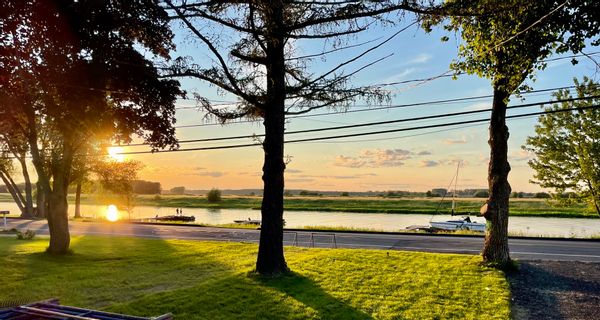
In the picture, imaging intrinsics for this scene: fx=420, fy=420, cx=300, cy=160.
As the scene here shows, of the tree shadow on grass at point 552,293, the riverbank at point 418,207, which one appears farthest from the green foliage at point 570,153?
the tree shadow on grass at point 552,293

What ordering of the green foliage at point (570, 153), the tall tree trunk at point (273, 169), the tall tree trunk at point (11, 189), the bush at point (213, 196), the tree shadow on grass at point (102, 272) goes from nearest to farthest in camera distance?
the tree shadow on grass at point (102, 272), the tall tree trunk at point (273, 169), the green foliage at point (570, 153), the tall tree trunk at point (11, 189), the bush at point (213, 196)

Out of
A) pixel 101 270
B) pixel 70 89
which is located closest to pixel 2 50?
pixel 70 89

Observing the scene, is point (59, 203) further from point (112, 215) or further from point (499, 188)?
point (112, 215)

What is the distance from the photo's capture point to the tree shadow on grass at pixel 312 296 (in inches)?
285

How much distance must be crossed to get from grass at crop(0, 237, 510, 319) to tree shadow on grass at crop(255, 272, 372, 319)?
0.06ft

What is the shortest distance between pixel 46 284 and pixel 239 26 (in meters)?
7.47

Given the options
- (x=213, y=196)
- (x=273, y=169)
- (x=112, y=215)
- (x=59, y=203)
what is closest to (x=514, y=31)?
(x=273, y=169)

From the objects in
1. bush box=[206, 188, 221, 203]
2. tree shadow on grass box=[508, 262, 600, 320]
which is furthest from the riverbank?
tree shadow on grass box=[508, 262, 600, 320]

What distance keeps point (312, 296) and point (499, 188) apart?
5.89 m

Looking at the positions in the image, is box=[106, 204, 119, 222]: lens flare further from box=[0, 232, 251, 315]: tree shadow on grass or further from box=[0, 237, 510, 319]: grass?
box=[0, 237, 510, 319]: grass

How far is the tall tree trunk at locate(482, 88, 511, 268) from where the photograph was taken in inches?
427

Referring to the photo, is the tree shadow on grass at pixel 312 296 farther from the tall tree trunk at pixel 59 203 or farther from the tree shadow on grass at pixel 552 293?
the tall tree trunk at pixel 59 203

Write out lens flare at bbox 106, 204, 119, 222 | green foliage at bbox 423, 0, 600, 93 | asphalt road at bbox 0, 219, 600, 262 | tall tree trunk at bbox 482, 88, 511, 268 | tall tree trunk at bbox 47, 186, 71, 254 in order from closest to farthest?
green foliage at bbox 423, 0, 600, 93 < tall tree trunk at bbox 482, 88, 511, 268 < tall tree trunk at bbox 47, 186, 71, 254 < asphalt road at bbox 0, 219, 600, 262 < lens flare at bbox 106, 204, 119, 222

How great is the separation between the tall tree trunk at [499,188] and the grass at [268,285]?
2.22ft
